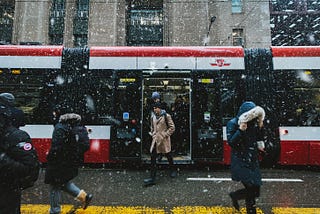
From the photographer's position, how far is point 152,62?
7.48 metres

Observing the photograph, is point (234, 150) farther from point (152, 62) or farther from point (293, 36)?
point (293, 36)

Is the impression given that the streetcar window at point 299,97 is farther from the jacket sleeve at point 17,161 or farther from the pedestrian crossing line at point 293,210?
the jacket sleeve at point 17,161

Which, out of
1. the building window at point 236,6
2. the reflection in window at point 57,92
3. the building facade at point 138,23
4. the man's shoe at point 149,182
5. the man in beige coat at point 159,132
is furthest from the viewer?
the building window at point 236,6

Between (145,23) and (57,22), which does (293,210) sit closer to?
(145,23)

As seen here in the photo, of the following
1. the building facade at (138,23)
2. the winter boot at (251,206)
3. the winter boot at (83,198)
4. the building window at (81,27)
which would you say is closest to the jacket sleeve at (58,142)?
the winter boot at (83,198)

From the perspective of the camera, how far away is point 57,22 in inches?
923

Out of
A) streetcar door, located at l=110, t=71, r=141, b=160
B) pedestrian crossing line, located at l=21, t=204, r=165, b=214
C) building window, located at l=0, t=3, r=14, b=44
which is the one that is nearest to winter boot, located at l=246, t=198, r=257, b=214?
pedestrian crossing line, located at l=21, t=204, r=165, b=214

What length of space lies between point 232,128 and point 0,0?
1088 inches

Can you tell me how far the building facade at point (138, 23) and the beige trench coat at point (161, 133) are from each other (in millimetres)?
17412

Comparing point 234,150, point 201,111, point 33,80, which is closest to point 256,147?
point 234,150

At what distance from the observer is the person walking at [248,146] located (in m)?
3.69

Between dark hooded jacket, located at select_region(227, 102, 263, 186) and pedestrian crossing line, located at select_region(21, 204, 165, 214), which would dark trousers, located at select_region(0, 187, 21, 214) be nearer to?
pedestrian crossing line, located at select_region(21, 204, 165, 214)

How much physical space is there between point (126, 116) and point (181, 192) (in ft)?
8.91

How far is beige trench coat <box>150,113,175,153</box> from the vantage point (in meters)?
6.15
